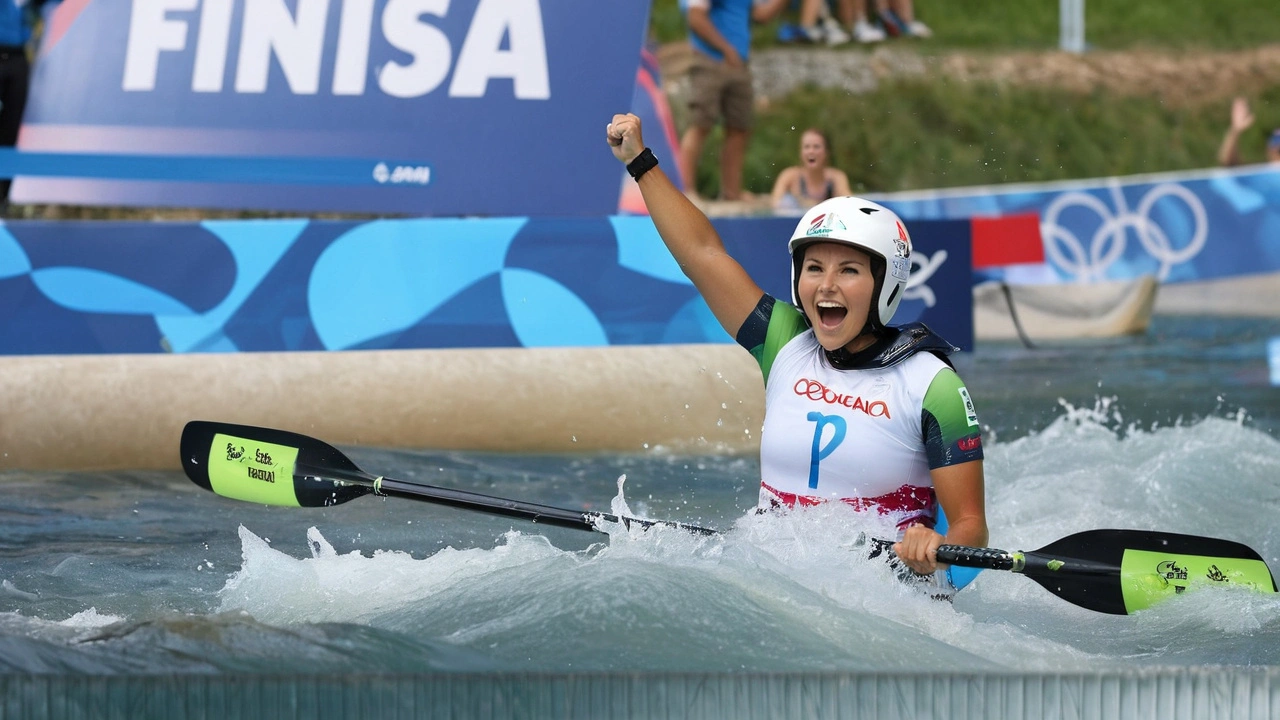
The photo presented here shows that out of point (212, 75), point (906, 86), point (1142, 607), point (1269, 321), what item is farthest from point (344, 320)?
point (906, 86)

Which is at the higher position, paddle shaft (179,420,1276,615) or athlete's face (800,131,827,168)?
athlete's face (800,131,827,168)

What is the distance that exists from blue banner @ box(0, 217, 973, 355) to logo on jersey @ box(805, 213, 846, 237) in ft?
9.35

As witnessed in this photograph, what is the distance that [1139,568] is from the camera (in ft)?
12.1

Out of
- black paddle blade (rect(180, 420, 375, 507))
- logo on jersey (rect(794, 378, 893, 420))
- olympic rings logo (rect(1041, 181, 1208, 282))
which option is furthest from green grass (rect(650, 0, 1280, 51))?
logo on jersey (rect(794, 378, 893, 420))

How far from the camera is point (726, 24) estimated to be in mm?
9211

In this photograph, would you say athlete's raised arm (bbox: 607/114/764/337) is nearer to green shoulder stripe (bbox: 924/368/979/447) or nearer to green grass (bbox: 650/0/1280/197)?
green shoulder stripe (bbox: 924/368/979/447)

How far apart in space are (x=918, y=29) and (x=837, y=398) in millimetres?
15882

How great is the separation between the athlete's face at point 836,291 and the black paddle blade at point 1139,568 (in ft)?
2.31

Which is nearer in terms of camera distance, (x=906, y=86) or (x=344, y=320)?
(x=344, y=320)

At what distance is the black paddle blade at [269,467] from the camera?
437 cm

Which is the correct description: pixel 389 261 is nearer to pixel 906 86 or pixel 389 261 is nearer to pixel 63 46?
pixel 63 46

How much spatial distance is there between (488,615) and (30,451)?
337 cm

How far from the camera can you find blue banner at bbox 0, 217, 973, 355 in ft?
21.3

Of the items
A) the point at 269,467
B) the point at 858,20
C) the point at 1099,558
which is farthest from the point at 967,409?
the point at 858,20
